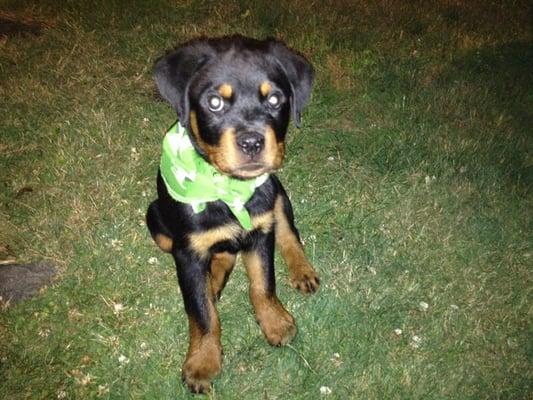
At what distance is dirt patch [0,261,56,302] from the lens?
3244 mm

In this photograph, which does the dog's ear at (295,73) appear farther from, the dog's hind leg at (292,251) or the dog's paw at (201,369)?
the dog's paw at (201,369)

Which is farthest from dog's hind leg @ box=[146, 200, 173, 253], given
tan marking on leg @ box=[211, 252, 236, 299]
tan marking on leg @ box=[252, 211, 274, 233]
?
tan marking on leg @ box=[252, 211, 274, 233]

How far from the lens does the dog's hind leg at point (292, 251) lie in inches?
131

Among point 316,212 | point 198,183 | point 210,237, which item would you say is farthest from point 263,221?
point 316,212

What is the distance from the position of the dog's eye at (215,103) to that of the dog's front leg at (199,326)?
869 millimetres

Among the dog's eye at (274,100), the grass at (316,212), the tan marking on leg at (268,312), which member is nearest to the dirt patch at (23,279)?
the grass at (316,212)

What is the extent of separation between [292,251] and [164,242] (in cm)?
94

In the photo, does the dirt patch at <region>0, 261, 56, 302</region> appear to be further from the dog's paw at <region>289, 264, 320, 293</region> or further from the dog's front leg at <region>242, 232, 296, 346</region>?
the dog's paw at <region>289, 264, 320, 293</region>

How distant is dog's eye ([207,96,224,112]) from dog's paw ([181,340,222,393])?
1429 millimetres

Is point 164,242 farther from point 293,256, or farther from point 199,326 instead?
point 293,256

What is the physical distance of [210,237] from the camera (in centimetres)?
276

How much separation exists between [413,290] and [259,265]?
1229 mm

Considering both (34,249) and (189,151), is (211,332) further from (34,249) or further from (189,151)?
(34,249)

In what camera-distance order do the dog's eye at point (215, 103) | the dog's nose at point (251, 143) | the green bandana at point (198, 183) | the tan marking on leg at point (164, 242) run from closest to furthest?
the dog's nose at point (251, 143) → the dog's eye at point (215, 103) → the green bandana at point (198, 183) → the tan marking on leg at point (164, 242)
